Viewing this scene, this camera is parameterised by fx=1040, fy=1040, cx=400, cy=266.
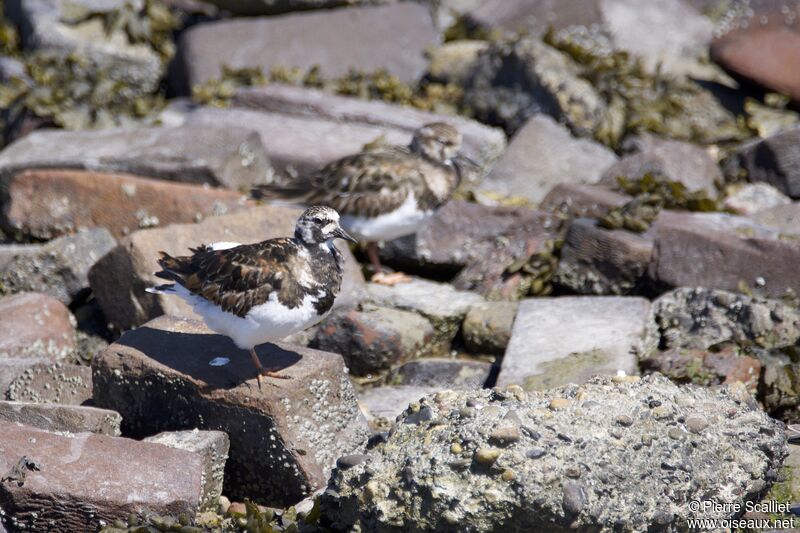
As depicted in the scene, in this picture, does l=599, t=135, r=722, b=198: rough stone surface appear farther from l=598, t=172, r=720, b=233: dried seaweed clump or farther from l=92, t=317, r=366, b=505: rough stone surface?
l=92, t=317, r=366, b=505: rough stone surface

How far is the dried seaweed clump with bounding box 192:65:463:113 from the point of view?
12609 millimetres

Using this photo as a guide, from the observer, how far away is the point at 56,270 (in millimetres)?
8719

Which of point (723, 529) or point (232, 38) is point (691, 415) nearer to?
point (723, 529)

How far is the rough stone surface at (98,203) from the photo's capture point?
30.9 feet

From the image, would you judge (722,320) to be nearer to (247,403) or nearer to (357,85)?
(247,403)

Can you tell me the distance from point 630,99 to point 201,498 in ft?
27.1

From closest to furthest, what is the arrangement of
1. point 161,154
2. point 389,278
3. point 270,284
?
1. point 270,284
2. point 389,278
3. point 161,154

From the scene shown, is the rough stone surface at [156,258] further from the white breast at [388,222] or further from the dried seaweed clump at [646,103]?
the dried seaweed clump at [646,103]

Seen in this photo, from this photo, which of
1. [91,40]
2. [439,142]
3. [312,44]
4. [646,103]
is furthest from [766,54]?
[91,40]

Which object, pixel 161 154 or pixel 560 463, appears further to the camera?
pixel 161 154

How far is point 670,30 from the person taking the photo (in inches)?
561

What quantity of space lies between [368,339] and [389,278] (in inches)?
50.8

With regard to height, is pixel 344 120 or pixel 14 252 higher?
pixel 14 252

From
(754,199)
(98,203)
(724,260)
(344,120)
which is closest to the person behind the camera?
(724,260)
